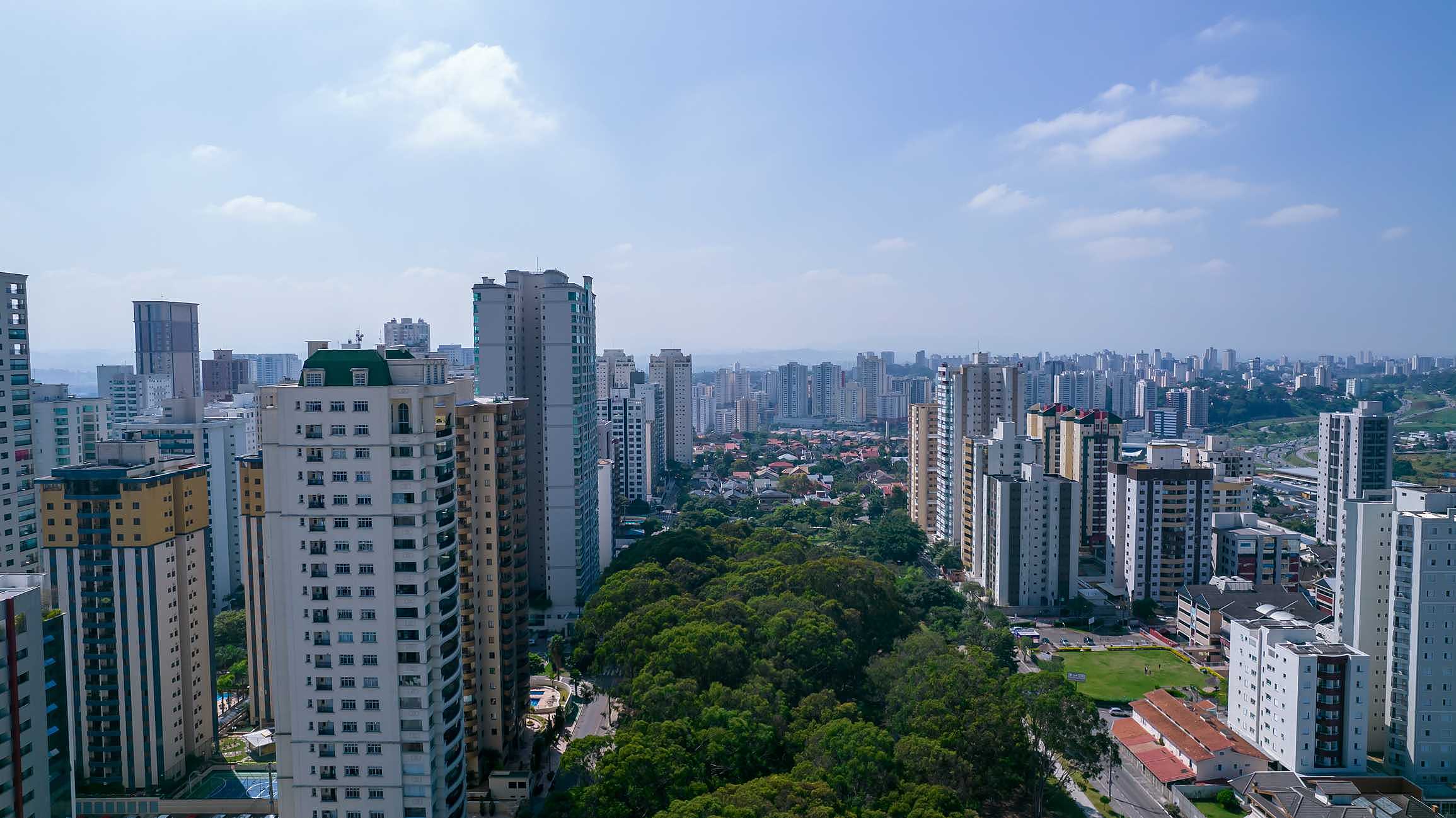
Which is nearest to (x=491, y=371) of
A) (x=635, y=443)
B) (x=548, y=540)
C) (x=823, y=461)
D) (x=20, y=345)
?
(x=548, y=540)

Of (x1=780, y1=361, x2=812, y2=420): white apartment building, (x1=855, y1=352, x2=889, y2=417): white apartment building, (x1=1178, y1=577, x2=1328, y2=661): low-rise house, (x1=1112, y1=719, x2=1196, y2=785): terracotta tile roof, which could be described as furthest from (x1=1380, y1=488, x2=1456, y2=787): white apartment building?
(x1=780, y1=361, x2=812, y2=420): white apartment building

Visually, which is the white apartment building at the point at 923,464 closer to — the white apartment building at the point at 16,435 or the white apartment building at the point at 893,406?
the white apartment building at the point at 16,435

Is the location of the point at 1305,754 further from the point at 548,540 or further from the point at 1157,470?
the point at 548,540

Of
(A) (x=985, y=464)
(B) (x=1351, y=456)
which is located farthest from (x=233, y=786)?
(B) (x=1351, y=456)

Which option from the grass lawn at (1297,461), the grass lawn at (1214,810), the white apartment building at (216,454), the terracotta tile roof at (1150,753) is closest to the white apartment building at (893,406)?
the grass lawn at (1297,461)

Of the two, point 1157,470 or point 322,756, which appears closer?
point 322,756

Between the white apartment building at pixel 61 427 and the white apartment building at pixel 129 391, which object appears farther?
the white apartment building at pixel 129 391
